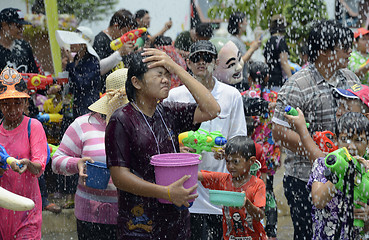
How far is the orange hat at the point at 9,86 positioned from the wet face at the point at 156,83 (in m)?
1.57

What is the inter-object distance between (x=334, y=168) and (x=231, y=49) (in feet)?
9.88

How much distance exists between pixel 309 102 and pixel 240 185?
858 millimetres

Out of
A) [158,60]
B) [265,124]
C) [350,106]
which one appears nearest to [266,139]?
[265,124]

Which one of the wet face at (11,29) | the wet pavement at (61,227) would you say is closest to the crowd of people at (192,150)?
the wet pavement at (61,227)

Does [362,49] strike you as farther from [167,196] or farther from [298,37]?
[298,37]

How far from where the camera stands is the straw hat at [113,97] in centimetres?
429

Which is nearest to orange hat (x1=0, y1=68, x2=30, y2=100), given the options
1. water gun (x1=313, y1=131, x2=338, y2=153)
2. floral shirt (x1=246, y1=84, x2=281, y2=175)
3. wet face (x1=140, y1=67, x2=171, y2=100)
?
wet face (x1=140, y1=67, x2=171, y2=100)

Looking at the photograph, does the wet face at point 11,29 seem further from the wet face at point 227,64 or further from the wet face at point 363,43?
the wet face at point 363,43

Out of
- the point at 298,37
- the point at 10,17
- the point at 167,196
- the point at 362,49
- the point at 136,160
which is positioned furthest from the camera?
the point at 298,37

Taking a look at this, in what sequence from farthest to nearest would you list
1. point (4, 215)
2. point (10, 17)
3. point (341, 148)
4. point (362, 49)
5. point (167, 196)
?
point (362, 49) < point (10, 17) < point (4, 215) < point (341, 148) < point (167, 196)

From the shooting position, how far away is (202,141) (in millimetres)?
4738

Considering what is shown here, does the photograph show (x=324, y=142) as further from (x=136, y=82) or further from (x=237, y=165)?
(x=136, y=82)

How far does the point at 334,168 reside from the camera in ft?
11.6

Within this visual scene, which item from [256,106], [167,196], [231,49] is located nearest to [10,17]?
[231,49]
